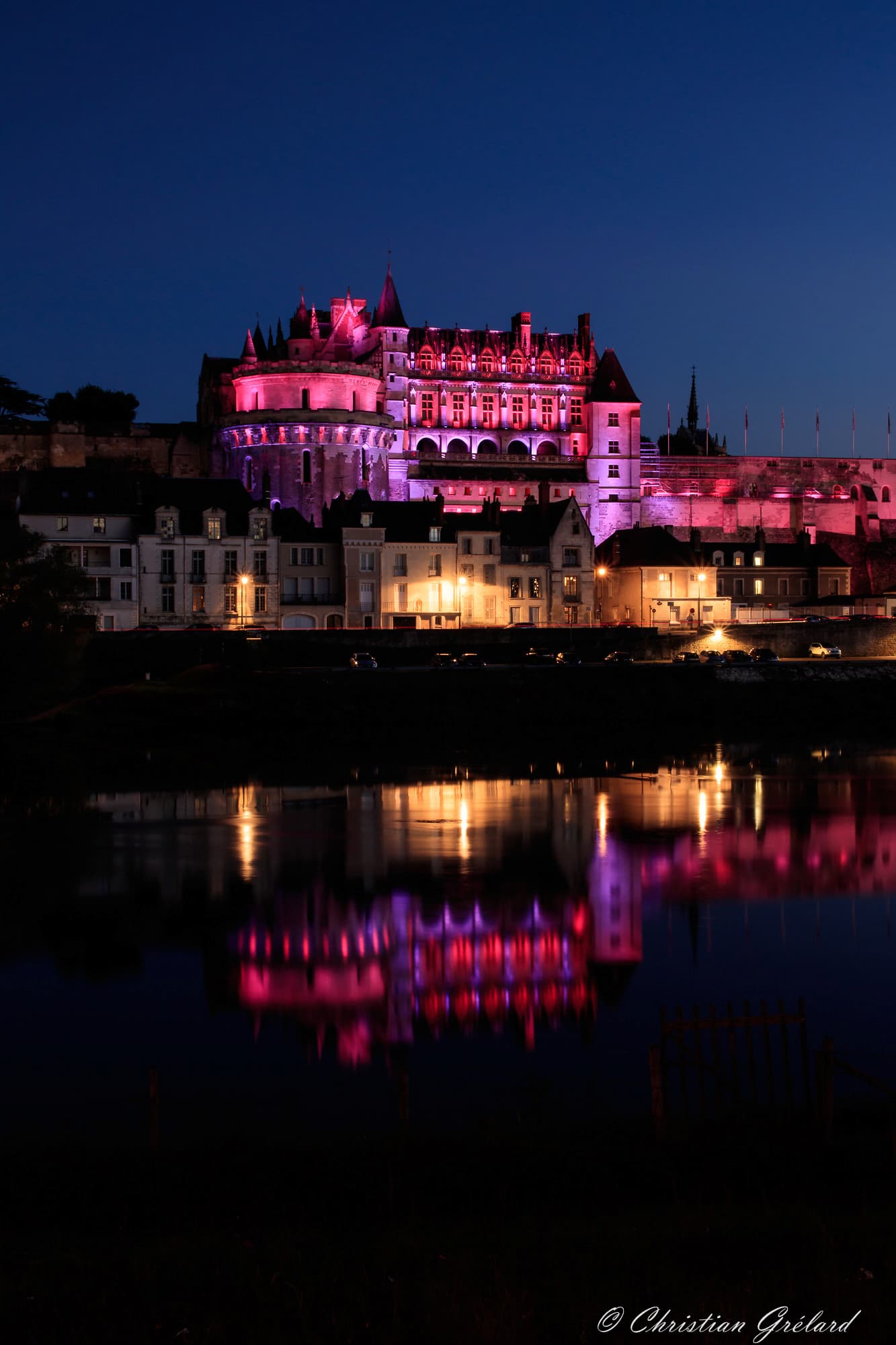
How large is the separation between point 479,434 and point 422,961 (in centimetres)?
9376

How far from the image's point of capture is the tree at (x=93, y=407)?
11362 cm

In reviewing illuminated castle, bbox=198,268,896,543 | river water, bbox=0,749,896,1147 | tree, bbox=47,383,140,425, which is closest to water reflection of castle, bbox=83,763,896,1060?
river water, bbox=0,749,896,1147

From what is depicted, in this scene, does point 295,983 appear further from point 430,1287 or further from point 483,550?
point 483,550

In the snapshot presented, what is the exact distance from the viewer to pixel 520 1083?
13883 millimetres

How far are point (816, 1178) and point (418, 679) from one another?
44.3 metres

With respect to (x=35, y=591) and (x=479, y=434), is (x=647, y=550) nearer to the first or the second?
(x=479, y=434)

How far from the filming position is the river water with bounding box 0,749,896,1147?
13.5 metres

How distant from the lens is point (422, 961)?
18844 mm

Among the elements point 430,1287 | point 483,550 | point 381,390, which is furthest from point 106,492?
point 430,1287

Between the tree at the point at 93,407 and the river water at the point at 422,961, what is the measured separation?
284 feet

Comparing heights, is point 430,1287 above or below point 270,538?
below

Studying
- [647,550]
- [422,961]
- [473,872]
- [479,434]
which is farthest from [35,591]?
[479,434]

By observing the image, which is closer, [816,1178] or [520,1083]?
[816,1178]

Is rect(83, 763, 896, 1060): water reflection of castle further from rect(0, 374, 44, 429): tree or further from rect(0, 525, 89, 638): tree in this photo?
rect(0, 374, 44, 429): tree
